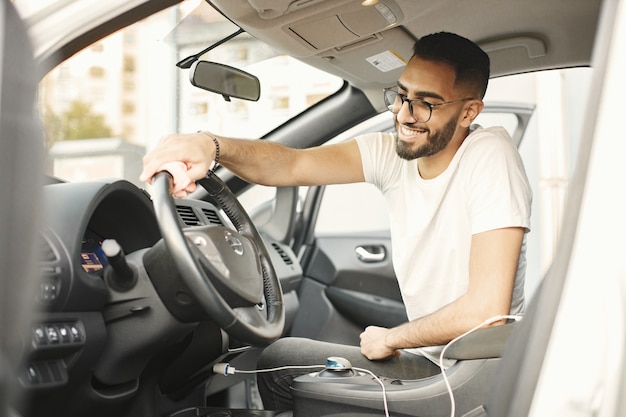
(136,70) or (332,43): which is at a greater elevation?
(136,70)

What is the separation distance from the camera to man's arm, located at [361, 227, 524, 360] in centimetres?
195

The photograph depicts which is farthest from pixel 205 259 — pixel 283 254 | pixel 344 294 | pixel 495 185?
pixel 344 294

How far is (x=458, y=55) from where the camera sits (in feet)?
7.54

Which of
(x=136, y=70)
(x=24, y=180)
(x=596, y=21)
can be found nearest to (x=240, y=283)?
(x=24, y=180)

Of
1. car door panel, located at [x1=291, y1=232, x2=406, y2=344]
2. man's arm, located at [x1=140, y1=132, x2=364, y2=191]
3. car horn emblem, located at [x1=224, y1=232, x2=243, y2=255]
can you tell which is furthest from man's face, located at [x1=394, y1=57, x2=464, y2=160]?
car door panel, located at [x1=291, y1=232, x2=406, y2=344]

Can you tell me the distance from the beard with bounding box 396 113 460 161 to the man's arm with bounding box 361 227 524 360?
1.16 feet

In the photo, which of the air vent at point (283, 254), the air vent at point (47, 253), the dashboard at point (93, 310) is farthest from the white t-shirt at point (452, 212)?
the air vent at point (47, 253)

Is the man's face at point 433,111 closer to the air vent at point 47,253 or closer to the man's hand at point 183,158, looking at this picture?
the man's hand at point 183,158

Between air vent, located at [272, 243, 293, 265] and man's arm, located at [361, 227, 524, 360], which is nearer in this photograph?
man's arm, located at [361, 227, 524, 360]

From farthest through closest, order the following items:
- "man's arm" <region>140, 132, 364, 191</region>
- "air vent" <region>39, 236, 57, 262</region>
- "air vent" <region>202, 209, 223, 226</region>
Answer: "air vent" <region>202, 209, 223, 226</region> < "man's arm" <region>140, 132, 364, 191</region> < "air vent" <region>39, 236, 57, 262</region>

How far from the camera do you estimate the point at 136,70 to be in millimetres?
7918

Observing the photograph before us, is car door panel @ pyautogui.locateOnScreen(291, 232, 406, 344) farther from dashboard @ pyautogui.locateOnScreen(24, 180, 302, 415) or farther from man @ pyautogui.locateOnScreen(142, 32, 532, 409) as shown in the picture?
dashboard @ pyautogui.locateOnScreen(24, 180, 302, 415)

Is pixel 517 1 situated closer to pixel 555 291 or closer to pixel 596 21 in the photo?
pixel 596 21

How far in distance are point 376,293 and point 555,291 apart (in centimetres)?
266
